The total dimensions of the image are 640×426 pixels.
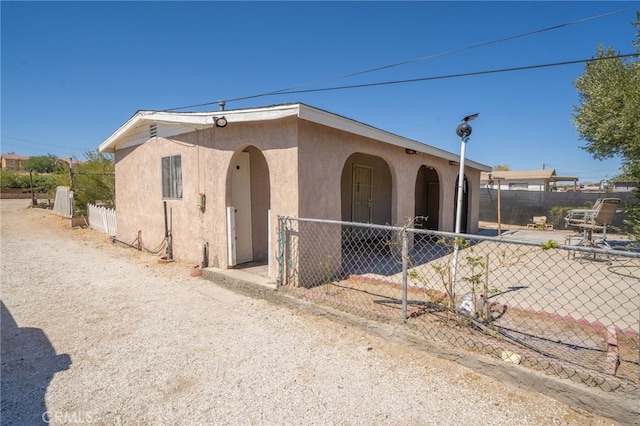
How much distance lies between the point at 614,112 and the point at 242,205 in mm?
9354

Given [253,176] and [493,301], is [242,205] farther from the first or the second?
[493,301]

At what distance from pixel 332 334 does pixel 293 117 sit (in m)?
3.14

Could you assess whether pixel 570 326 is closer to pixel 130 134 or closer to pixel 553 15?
pixel 553 15

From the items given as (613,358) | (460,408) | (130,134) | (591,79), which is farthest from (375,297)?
(591,79)

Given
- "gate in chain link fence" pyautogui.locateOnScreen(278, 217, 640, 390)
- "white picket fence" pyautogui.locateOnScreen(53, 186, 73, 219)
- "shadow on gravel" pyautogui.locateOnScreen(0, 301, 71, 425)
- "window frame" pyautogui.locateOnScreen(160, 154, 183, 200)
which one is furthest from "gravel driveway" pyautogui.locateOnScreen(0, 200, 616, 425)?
"white picket fence" pyautogui.locateOnScreen(53, 186, 73, 219)

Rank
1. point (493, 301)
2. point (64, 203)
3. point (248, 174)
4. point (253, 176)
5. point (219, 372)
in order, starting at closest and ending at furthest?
point (219, 372)
point (493, 301)
point (248, 174)
point (253, 176)
point (64, 203)

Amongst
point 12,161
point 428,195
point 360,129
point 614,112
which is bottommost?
point 428,195

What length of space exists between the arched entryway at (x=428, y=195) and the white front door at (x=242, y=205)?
7588 mm

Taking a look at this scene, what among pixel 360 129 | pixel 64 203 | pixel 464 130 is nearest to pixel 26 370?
pixel 360 129

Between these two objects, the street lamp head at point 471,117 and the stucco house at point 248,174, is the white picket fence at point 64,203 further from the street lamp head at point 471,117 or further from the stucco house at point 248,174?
the street lamp head at point 471,117

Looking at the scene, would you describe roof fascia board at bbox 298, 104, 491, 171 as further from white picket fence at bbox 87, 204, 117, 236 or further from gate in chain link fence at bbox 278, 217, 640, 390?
white picket fence at bbox 87, 204, 117, 236

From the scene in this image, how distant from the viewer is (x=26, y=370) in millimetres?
2951

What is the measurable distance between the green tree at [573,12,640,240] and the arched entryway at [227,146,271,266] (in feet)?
22.4

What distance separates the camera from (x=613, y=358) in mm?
2701
